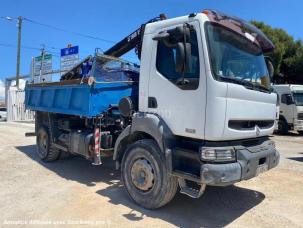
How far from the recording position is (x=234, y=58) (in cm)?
493

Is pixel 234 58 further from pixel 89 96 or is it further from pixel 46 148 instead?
pixel 46 148

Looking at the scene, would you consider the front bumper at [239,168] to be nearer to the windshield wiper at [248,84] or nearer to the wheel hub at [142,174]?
the windshield wiper at [248,84]

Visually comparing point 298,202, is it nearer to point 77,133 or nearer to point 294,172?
point 294,172

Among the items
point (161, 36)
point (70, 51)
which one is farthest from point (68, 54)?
point (161, 36)

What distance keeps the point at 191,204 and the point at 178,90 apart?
2.00m

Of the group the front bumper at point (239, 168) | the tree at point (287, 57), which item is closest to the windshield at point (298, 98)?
the tree at point (287, 57)

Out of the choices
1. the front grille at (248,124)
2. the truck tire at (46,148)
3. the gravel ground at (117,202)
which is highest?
the front grille at (248,124)

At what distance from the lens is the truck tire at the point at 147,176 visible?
16.6 feet

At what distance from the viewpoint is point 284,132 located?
18.5 metres

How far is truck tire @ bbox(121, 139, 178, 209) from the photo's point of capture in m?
5.06

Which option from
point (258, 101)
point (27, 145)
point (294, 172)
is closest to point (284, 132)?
point (294, 172)

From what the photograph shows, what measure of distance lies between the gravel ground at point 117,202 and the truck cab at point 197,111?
42cm

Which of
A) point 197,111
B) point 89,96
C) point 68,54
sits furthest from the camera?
point 68,54

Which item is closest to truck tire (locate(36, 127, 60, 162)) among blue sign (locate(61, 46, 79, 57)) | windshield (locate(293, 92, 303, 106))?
blue sign (locate(61, 46, 79, 57))
